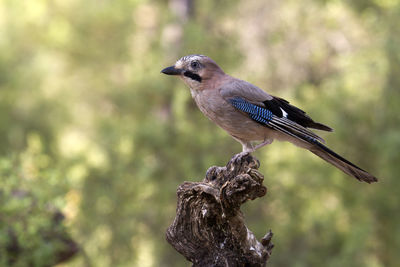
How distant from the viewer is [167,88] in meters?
14.6

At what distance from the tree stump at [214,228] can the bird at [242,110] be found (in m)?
0.86

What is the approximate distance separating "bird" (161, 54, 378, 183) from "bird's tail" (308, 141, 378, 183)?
0.01m

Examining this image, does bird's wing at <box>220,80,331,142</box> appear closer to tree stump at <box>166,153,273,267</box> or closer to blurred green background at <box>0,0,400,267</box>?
tree stump at <box>166,153,273,267</box>

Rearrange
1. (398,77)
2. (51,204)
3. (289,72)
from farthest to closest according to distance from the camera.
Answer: (289,72)
(398,77)
(51,204)

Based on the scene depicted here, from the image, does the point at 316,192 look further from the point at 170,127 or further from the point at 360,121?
the point at 170,127

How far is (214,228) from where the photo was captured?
19.0 ft

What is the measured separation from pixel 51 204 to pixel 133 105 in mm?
7117

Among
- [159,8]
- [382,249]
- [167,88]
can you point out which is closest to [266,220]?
[382,249]

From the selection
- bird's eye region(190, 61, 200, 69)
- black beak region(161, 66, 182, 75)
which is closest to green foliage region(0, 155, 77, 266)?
Answer: black beak region(161, 66, 182, 75)

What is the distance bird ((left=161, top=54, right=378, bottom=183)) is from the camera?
6.56 m

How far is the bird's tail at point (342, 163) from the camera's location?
5992 mm

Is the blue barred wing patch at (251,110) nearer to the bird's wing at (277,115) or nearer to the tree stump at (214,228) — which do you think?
the bird's wing at (277,115)

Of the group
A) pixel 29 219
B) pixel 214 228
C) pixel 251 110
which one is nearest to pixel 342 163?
pixel 251 110

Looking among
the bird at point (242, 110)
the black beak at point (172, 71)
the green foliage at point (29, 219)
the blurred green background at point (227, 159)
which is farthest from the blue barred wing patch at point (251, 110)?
the blurred green background at point (227, 159)
